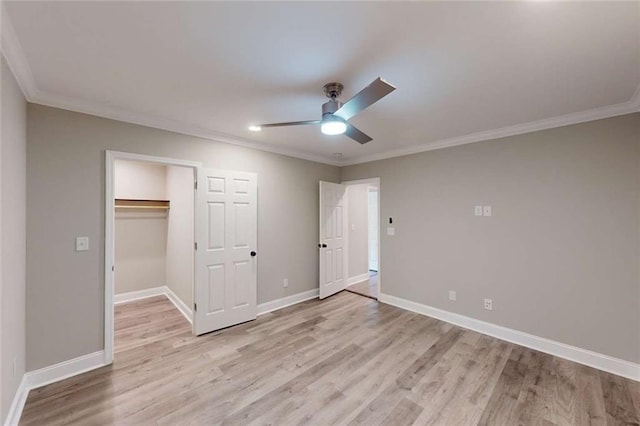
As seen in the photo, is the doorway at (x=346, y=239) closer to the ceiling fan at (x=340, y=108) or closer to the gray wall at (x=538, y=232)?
the gray wall at (x=538, y=232)

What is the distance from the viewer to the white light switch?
8.14 ft

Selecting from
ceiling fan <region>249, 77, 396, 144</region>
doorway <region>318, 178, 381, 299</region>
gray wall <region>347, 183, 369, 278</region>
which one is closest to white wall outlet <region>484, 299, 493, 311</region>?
doorway <region>318, 178, 381, 299</region>

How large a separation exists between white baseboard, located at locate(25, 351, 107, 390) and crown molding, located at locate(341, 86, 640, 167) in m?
4.48

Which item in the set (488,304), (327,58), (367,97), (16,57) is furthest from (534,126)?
(16,57)

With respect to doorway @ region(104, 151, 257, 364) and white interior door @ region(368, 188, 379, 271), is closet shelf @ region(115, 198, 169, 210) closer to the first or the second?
doorway @ region(104, 151, 257, 364)

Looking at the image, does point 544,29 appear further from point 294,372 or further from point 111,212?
point 111,212

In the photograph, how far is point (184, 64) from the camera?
187 centimetres

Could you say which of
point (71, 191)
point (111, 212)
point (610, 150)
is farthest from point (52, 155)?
point (610, 150)

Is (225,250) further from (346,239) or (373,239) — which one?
(373,239)

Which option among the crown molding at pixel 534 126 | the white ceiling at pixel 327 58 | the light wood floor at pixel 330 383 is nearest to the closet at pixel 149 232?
the light wood floor at pixel 330 383

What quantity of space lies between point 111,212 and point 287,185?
2302 mm

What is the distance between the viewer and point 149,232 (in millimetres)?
4672

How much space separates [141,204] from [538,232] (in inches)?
227

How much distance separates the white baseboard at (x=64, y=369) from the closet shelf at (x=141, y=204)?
8.31 feet
